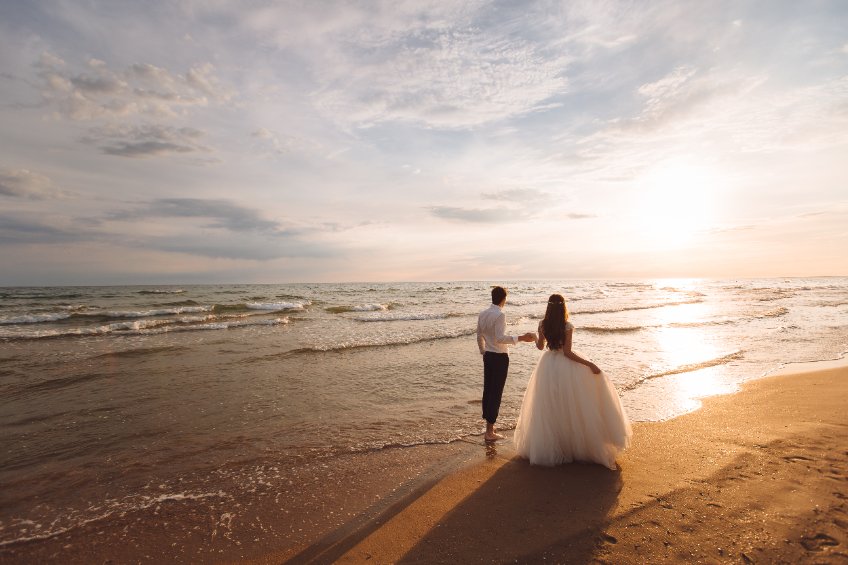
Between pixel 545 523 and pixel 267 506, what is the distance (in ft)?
10.1

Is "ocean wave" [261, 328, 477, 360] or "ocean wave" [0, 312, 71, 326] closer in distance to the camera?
"ocean wave" [261, 328, 477, 360]

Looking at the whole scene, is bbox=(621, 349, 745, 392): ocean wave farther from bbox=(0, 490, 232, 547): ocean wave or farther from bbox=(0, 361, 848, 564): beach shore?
bbox=(0, 490, 232, 547): ocean wave

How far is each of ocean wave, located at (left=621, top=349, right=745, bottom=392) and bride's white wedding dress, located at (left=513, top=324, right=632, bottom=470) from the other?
15.4ft

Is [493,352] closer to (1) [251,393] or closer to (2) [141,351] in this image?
(1) [251,393]

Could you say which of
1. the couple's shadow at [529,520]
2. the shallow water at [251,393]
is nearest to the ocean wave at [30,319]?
the shallow water at [251,393]

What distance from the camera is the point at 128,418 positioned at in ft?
25.7

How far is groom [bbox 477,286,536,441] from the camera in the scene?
21.1 feet

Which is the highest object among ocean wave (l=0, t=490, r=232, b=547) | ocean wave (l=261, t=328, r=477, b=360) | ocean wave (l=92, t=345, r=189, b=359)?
ocean wave (l=261, t=328, r=477, b=360)

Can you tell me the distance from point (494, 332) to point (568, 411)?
163 centimetres

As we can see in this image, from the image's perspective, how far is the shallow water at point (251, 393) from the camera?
5.47 m

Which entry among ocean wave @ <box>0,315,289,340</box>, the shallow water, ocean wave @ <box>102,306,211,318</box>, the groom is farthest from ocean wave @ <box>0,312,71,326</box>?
the groom

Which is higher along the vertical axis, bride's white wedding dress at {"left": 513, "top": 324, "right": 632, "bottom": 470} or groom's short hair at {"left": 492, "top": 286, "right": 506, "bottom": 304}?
groom's short hair at {"left": 492, "top": 286, "right": 506, "bottom": 304}

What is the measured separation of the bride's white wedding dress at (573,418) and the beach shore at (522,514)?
0.74 ft

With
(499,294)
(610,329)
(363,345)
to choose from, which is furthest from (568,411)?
(610,329)
